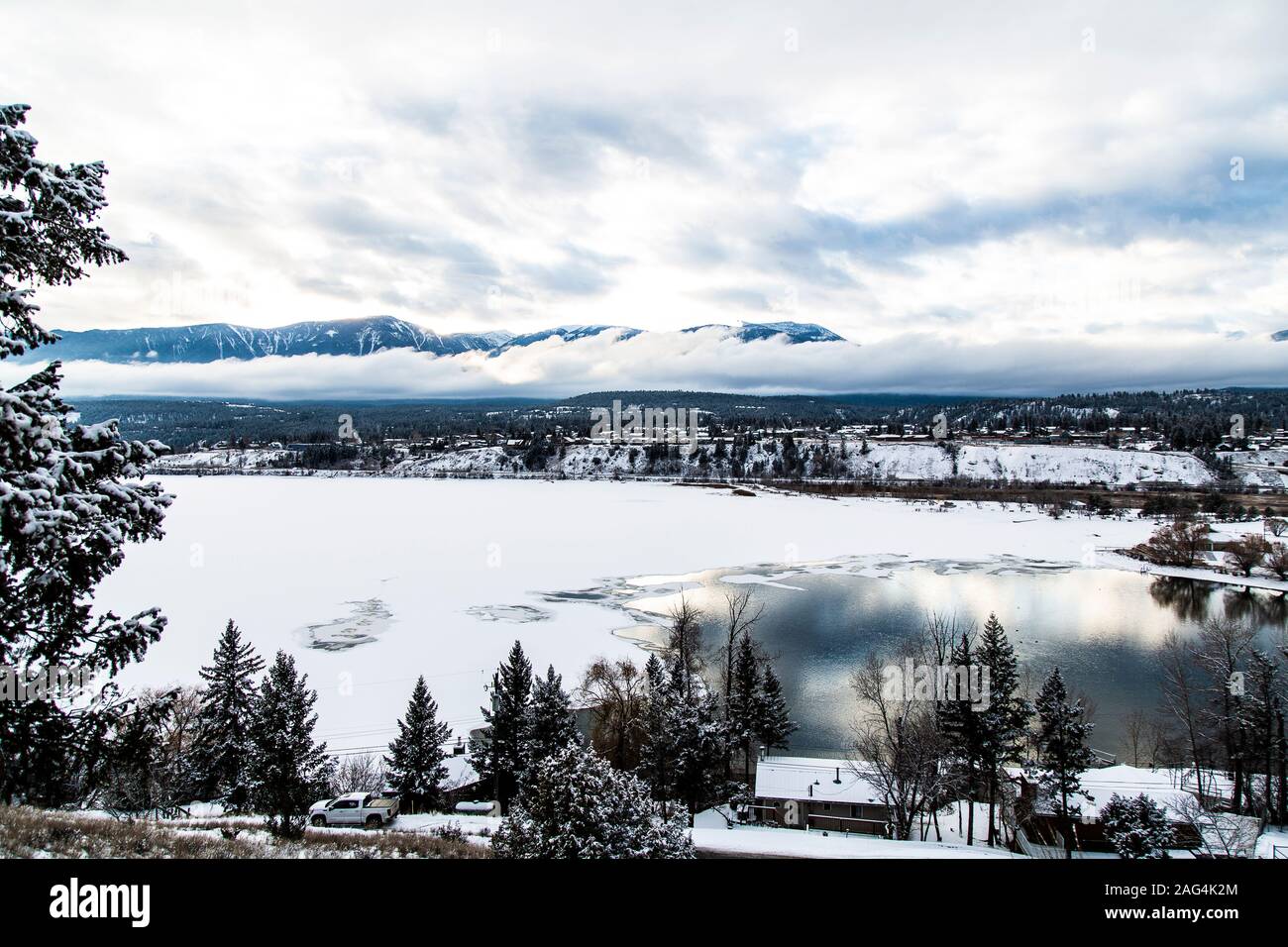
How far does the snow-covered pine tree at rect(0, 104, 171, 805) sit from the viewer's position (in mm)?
3869

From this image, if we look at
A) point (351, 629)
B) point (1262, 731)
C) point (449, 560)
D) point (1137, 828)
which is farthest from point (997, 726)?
point (449, 560)

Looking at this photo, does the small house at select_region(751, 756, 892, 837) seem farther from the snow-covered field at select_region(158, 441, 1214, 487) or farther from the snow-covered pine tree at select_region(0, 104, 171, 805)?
the snow-covered field at select_region(158, 441, 1214, 487)

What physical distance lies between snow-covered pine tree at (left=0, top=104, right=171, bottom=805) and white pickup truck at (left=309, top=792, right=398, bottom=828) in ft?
41.2

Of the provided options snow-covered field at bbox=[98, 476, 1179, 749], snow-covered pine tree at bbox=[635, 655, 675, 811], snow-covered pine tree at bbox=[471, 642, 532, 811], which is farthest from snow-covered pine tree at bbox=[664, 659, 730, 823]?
snow-covered field at bbox=[98, 476, 1179, 749]

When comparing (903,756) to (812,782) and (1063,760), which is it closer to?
(812,782)

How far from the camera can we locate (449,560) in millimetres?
42375

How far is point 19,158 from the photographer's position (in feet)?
13.7

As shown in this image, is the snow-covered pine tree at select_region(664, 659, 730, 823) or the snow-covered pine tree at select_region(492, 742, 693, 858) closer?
the snow-covered pine tree at select_region(492, 742, 693, 858)

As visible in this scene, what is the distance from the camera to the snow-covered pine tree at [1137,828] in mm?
11445

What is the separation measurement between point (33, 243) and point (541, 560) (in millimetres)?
39397

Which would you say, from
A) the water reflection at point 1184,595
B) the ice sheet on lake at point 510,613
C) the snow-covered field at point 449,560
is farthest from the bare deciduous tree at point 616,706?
the water reflection at point 1184,595

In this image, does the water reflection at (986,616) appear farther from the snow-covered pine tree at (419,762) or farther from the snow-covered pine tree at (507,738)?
the snow-covered pine tree at (419,762)

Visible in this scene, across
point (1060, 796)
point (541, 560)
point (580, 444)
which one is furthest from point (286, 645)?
point (580, 444)

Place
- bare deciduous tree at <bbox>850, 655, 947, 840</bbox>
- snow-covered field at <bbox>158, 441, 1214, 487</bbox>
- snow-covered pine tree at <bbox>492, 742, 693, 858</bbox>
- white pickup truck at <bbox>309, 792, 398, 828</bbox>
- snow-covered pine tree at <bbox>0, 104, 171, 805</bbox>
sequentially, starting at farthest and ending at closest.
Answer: snow-covered field at <bbox>158, 441, 1214, 487</bbox> < bare deciduous tree at <bbox>850, 655, 947, 840</bbox> < white pickup truck at <bbox>309, 792, 398, 828</bbox> < snow-covered pine tree at <bbox>492, 742, 693, 858</bbox> < snow-covered pine tree at <bbox>0, 104, 171, 805</bbox>
